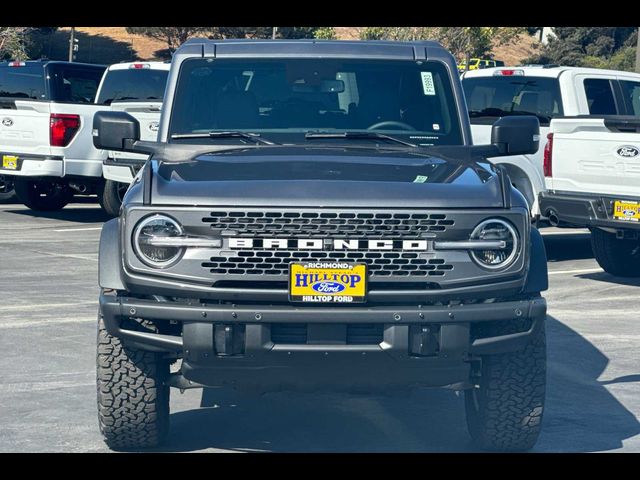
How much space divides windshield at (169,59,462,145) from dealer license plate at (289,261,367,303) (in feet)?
4.68

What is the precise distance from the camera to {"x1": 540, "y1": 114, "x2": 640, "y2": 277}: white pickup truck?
11.6m

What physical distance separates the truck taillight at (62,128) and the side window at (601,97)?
22.0 ft

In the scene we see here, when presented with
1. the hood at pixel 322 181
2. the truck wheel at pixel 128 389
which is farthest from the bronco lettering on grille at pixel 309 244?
the truck wheel at pixel 128 389

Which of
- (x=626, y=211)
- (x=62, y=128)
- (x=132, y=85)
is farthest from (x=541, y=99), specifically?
(x=62, y=128)

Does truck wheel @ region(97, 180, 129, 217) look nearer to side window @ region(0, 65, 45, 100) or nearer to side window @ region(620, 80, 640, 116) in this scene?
side window @ region(0, 65, 45, 100)

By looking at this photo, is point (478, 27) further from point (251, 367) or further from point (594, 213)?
point (251, 367)

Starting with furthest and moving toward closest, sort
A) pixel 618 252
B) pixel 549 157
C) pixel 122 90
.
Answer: pixel 122 90
pixel 618 252
pixel 549 157

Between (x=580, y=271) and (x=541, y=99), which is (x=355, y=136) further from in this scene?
(x=541, y=99)

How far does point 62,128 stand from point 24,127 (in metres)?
0.61

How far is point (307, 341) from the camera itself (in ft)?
18.2

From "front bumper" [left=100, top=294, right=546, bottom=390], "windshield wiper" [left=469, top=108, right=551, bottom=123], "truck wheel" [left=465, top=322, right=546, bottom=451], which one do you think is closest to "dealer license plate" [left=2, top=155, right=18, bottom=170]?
"windshield wiper" [left=469, top=108, right=551, bottom=123]

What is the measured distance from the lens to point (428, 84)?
288 inches

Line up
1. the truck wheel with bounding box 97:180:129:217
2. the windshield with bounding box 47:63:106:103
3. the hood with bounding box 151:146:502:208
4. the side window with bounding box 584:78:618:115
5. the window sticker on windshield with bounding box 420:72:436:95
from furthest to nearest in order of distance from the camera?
the windshield with bounding box 47:63:106:103
the truck wheel with bounding box 97:180:129:217
the side window with bounding box 584:78:618:115
the window sticker on windshield with bounding box 420:72:436:95
the hood with bounding box 151:146:502:208
